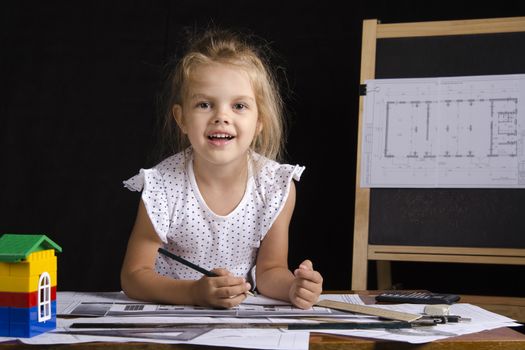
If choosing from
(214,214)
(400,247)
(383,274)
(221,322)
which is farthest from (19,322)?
(383,274)

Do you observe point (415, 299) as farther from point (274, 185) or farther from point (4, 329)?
point (4, 329)

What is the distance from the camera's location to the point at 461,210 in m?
2.15

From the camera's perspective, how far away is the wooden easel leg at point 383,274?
2.32 metres

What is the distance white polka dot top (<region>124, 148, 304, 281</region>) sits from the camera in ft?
5.74

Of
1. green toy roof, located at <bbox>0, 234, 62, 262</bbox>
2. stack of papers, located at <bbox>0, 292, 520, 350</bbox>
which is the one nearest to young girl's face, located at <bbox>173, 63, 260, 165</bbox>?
stack of papers, located at <bbox>0, 292, 520, 350</bbox>

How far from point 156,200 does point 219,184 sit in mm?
171

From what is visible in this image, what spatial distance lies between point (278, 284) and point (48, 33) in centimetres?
156

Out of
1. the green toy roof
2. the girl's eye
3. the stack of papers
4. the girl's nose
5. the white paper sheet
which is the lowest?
the stack of papers

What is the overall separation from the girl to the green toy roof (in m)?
0.49

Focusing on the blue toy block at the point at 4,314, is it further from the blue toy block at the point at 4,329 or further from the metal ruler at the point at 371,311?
the metal ruler at the point at 371,311

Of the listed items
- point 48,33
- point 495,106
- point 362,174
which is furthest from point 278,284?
point 48,33

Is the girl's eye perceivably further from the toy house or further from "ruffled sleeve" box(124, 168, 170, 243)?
the toy house

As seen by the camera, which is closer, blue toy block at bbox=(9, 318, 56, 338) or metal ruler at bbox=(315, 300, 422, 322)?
blue toy block at bbox=(9, 318, 56, 338)

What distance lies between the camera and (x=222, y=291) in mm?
1269
